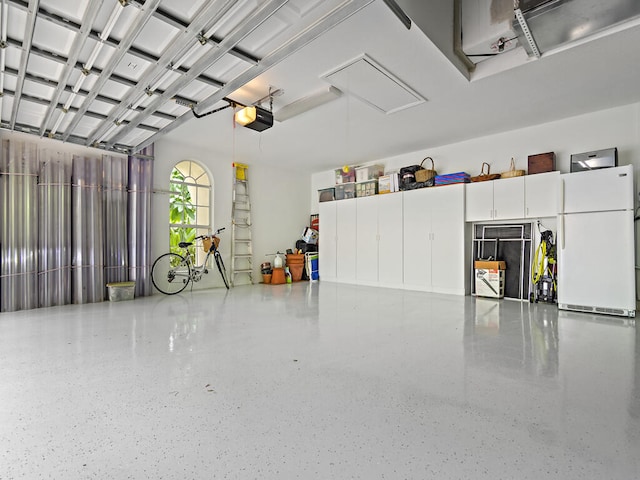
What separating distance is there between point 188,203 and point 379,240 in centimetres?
413

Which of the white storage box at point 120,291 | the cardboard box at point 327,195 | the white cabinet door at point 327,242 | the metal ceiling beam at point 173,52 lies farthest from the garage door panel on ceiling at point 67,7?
the cardboard box at point 327,195

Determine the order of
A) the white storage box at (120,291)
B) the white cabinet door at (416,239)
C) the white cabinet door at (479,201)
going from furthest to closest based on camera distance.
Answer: the white cabinet door at (416,239), the white cabinet door at (479,201), the white storage box at (120,291)

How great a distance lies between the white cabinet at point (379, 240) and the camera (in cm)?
671

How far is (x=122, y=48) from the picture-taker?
8.43ft

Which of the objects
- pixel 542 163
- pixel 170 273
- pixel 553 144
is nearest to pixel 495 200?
pixel 542 163

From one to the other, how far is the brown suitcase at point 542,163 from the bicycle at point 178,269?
5.69 m

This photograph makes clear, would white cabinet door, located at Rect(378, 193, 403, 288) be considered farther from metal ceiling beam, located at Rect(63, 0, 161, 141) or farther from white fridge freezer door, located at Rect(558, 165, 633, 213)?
metal ceiling beam, located at Rect(63, 0, 161, 141)

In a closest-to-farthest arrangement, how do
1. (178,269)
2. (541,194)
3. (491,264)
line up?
1. (541,194)
2. (491,264)
3. (178,269)

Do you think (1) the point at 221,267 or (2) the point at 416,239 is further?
(1) the point at 221,267

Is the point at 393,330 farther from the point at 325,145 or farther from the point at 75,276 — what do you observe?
the point at 75,276

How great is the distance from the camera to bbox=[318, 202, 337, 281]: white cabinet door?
7.92 metres

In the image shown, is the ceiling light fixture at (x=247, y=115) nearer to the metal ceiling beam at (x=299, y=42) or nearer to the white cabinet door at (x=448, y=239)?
the metal ceiling beam at (x=299, y=42)

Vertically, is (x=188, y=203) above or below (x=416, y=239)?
above

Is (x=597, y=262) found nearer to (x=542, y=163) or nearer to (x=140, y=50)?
(x=542, y=163)
